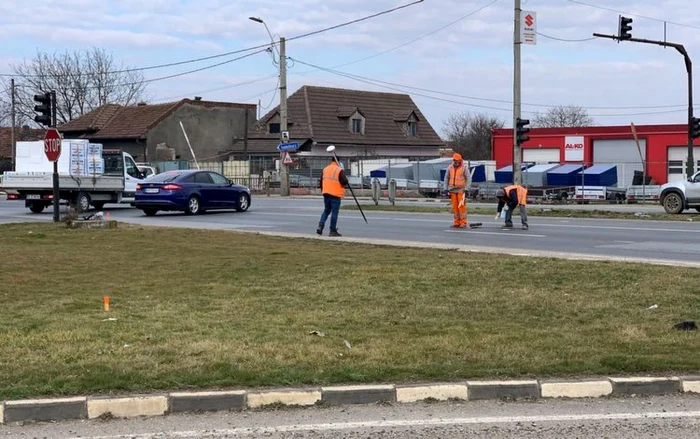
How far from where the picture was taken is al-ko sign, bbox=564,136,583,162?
194 feet

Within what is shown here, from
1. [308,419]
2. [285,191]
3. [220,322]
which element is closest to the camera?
[308,419]

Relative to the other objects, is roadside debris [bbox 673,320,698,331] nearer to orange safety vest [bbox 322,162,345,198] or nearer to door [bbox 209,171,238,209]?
orange safety vest [bbox 322,162,345,198]

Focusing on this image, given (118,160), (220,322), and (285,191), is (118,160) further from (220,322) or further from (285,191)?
(220,322)

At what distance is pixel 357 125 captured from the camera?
231 ft

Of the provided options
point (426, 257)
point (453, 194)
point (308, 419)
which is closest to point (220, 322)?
point (308, 419)

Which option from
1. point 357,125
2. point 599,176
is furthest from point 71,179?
point 357,125

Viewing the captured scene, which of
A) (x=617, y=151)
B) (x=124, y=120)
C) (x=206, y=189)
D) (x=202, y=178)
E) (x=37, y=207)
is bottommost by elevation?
(x=37, y=207)

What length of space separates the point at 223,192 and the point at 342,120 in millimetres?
41885

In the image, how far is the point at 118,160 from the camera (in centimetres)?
3241

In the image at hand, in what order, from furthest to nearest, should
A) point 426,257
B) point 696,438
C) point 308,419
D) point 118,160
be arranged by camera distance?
point 118,160 → point 426,257 → point 308,419 → point 696,438

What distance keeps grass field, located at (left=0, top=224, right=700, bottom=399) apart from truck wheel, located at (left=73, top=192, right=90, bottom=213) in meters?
15.9

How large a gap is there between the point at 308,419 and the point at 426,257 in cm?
766

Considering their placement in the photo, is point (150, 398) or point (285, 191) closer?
point (150, 398)

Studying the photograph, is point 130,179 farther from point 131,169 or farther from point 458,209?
point 458,209
